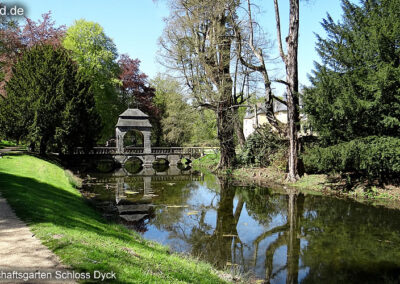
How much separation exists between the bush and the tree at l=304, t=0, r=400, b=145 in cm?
86

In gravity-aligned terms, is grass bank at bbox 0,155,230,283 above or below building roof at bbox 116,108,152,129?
below

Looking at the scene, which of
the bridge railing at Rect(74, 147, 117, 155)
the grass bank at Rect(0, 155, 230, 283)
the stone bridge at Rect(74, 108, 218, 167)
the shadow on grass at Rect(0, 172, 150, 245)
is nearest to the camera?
the grass bank at Rect(0, 155, 230, 283)

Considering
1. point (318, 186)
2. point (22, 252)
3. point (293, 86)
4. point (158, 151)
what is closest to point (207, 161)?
point (158, 151)

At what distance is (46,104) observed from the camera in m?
19.5

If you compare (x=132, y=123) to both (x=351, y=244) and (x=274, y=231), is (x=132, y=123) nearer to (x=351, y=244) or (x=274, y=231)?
(x=274, y=231)

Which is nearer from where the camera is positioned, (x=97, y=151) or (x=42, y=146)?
(x=42, y=146)

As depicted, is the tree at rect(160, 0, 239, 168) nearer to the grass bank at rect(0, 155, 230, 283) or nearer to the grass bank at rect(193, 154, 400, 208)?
the grass bank at rect(193, 154, 400, 208)

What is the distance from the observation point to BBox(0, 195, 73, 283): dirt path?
11.9ft

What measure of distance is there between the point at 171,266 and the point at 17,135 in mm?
18267

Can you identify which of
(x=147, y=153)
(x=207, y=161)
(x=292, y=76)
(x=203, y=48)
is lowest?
(x=207, y=161)

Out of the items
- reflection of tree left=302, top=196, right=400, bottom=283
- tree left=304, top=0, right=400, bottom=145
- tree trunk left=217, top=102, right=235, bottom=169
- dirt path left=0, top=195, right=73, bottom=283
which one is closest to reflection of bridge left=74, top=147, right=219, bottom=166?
tree trunk left=217, top=102, right=235, bottom=169

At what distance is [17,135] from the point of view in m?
18.7

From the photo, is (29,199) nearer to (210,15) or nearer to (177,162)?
(210,15)

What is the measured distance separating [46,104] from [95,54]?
524 inches
